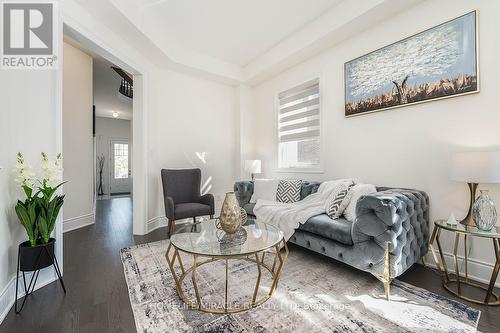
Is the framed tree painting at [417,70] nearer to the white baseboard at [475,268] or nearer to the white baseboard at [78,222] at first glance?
the white baseboard at [475,268]

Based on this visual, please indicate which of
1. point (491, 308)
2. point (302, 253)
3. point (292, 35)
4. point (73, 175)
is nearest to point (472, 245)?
point (491, 308)

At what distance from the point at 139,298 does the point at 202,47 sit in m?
3.65

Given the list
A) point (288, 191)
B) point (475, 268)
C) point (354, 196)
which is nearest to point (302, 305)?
point (354, 196)

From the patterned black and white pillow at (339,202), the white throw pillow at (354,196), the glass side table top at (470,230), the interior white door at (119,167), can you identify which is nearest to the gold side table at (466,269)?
the glass side table top at (470,230)

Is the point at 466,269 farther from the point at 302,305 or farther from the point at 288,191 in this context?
the point at 288,191

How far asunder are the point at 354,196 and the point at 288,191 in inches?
41.4

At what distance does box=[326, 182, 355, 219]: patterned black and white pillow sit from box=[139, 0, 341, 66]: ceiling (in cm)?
226

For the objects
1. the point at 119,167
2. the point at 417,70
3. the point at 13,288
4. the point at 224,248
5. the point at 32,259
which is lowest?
the point at 13,288

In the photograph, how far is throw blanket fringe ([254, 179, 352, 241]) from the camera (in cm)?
264

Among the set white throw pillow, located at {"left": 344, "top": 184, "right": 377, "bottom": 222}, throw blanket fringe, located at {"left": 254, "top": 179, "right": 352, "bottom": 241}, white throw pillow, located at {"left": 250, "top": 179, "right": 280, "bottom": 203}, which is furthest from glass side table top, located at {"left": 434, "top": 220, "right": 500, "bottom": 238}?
white throw pillow, located at {"left": 250, "top": 179, "right": 280, "bottom": 203}

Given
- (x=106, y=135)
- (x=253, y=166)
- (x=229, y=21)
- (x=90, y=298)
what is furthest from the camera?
(x=106, y=135)

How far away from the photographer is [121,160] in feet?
28.6

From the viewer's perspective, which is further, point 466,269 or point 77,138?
point 77,138

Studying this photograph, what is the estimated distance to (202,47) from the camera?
3.86 metres
